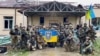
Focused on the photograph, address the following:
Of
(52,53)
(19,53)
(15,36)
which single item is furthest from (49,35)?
(19,53)

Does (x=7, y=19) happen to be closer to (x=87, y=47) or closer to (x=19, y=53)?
(x=19, y=53)

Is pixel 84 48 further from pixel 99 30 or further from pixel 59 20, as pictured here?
pixel 99 30

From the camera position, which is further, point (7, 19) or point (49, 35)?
point (7, 19)

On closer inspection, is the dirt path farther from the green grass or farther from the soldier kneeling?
the soldier kneeling

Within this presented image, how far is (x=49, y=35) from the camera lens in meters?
25.8

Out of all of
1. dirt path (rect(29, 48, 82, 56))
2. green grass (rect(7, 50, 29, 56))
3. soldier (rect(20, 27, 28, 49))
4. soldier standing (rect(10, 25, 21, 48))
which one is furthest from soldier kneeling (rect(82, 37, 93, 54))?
soldier standing (rect(10, 25, 21, 48))

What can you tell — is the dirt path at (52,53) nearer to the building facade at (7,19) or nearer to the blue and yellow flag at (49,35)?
the blue and yellow flag at (49,35)

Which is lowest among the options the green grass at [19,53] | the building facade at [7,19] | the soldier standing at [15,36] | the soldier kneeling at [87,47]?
the green grass at [19,53]

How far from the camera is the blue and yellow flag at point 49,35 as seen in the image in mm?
25725

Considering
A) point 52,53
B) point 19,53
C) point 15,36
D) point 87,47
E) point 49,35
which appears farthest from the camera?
point 49,35

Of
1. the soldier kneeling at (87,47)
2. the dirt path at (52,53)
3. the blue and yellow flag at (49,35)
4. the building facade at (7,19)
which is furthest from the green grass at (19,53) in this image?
the building facade at (7,19)

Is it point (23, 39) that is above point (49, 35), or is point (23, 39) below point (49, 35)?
below

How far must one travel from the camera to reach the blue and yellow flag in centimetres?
2573

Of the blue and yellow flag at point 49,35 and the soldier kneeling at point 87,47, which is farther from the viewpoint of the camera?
the blue and yellow flag at point 49,35
